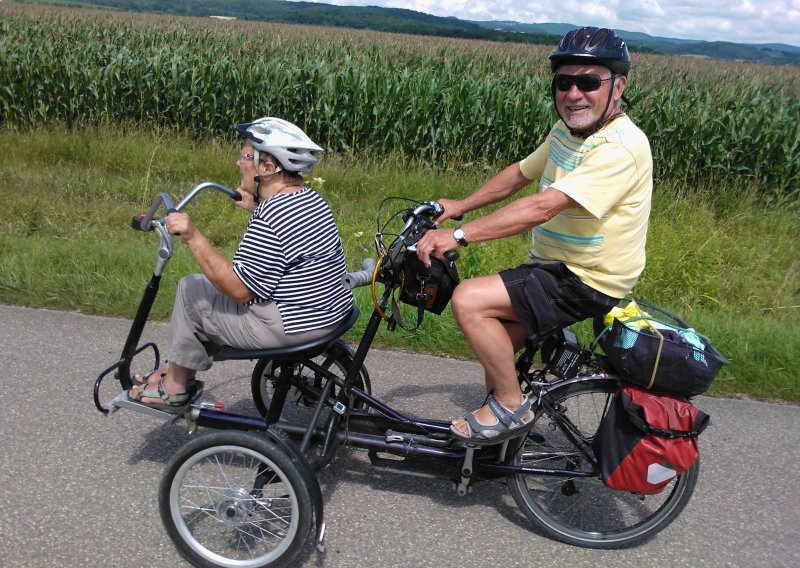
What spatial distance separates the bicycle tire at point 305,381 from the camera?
132 inches

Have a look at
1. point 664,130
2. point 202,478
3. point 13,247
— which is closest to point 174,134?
point 13,247

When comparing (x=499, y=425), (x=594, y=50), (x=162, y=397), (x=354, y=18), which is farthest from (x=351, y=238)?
(x=354, y=18)

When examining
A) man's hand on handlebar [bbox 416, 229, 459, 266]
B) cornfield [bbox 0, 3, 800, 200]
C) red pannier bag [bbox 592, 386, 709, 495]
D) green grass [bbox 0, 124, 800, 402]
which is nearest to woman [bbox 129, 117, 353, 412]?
man's hand on handlebar [bbox 416, 229, 459, 266]

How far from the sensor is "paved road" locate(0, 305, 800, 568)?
2.94 metres

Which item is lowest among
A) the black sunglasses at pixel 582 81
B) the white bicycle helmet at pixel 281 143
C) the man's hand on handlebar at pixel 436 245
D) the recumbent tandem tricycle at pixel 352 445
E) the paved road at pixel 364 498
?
the paved road at pixel 364 498

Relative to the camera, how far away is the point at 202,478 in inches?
114

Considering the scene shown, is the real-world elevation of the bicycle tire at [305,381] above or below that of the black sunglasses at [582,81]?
below

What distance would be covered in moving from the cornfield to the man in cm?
704

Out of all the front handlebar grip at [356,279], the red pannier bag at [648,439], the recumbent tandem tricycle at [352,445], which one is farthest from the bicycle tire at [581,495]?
the front handlebar grip at [356,279]

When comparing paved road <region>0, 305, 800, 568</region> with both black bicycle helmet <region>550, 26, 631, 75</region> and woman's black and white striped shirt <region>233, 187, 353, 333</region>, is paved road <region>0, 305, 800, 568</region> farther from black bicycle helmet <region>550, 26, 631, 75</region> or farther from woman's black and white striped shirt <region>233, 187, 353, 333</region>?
black bicycle helmet <region>550, 26, 631, 75</region>

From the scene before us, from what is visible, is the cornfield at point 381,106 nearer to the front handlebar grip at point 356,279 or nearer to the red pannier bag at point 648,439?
the front handlebar grip at point 356,279

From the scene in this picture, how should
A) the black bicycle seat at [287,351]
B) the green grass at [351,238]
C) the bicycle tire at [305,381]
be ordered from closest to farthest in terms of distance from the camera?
the black bicycle seat at [287,351] < the bicycle tire at [305,381] < the green grass at [351,238]

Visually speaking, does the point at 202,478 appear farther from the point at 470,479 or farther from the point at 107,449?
the point at 470,479

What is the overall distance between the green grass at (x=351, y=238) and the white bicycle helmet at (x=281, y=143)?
2318 millimetres
